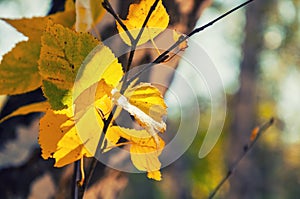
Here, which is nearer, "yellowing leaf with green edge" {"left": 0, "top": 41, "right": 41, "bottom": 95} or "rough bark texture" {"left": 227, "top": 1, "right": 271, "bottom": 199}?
"yellowing leaf with green edge" {"left": 0, "top": 41, "right": 41, "bottom": 95}

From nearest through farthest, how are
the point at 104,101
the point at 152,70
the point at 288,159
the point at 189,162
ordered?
the point at 104,101 → the point at 152,70 → the point at 189,162 → the point at 288,159

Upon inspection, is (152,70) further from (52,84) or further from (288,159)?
(288,159)

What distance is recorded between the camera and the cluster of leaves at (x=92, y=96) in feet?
0.75

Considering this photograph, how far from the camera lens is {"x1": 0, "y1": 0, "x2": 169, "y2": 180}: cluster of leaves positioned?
9.0 inches

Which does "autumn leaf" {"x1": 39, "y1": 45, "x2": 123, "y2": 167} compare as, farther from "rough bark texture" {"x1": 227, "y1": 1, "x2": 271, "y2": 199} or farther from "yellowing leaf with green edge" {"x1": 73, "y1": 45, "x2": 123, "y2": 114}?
"rough bark texture" {"x1": 227, "y1": 1, "x2": 271, "y2": 199}

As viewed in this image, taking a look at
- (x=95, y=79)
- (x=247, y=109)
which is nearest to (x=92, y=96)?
(x=95, y=79)

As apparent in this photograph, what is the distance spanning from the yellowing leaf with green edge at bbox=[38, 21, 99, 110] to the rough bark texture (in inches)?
188

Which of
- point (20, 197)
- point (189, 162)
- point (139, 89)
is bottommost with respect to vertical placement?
point (189, 162)

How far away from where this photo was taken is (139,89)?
0.78 ft

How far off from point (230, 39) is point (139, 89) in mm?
8082

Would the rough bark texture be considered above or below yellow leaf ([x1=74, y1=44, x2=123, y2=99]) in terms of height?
below

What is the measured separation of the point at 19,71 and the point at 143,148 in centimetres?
8

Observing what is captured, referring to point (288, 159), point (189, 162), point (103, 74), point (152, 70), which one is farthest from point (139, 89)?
point (288, 159)

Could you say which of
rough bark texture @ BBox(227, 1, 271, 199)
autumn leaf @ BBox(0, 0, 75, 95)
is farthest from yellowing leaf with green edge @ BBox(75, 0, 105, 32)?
rough bark texture @ BBox(227, 1, 271, 199)
